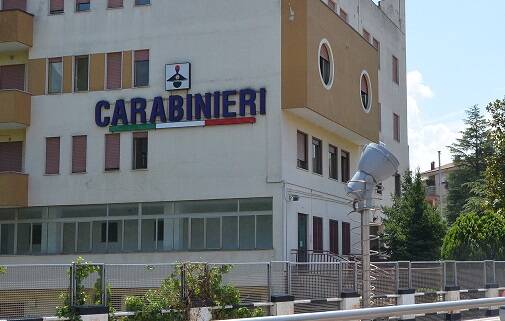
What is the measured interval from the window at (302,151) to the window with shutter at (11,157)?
12.5 metres

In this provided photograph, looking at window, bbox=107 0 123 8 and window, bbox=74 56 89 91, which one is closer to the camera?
window, bbox=107 0 123 8

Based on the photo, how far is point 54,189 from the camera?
125ft

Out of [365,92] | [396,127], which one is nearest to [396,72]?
[396,127]

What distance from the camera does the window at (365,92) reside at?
42062 mm

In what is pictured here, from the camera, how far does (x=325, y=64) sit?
37125 mm

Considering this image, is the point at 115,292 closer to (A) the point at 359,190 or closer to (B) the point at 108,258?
(A) the point at 359,190

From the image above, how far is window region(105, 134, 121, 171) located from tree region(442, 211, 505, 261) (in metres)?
14.7

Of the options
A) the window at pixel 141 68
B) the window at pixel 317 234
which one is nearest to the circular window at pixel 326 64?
the window at pixel 317 234

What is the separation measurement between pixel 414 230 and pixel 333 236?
4.38 m

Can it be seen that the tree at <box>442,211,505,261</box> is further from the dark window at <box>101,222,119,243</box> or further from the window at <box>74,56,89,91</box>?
the window at <box>74,56,89,91</box>

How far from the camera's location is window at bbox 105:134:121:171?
3744 cm

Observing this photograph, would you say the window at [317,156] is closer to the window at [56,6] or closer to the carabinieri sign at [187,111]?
the carabinieri sign at [187,111]

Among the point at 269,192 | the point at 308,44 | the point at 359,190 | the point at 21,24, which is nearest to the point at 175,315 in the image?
the point at 359,190

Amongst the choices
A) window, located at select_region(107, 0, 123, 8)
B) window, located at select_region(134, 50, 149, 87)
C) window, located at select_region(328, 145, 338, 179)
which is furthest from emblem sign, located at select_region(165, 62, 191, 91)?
window, located at select_region(328, 145, 338, 179)
